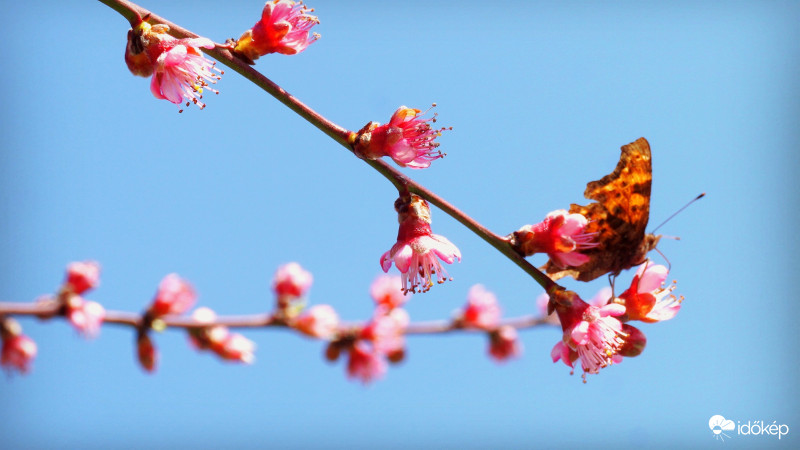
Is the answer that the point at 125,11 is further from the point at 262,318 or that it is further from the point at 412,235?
the point at 262,318

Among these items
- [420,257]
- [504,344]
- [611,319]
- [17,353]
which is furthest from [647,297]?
[17,353]

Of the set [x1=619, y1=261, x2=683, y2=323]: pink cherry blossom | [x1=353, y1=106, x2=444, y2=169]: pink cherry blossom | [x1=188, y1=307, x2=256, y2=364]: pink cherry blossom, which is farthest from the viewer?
[x1=188, y1=307, x2=256, y2=364]: pink cherry blossom

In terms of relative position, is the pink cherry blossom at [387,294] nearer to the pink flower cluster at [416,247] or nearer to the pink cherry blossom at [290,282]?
the pink cherry blossom at [290,282]

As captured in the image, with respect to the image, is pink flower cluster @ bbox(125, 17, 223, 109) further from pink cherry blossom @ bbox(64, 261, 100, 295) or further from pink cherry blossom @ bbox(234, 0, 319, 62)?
pink cherry blossom @ bbox(64, 261, 100, 295)

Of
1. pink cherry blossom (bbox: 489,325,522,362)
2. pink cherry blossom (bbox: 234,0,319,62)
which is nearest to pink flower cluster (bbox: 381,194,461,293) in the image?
pink cherry blossom (bbox: 234,0,319,62)

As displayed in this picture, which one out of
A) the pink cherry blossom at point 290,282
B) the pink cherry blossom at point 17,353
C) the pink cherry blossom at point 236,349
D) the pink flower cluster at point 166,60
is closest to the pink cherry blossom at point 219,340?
the pink cherry blossom at point 236,349

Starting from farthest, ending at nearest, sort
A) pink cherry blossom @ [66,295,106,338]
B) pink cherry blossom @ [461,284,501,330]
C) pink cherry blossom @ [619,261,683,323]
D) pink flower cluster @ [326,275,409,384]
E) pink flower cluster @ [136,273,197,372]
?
pink cherry blossom @ [461,284,501,330] → pink flower cluster @ [326,275,409,384] → pink flower cluster @ [136,273,197,372] → pink cherry blossom @ [66,295,106,338] → pink cherry blossom @ [619,261,683,323]

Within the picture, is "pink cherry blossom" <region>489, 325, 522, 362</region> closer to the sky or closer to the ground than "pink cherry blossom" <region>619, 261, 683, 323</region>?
closer to the sky
